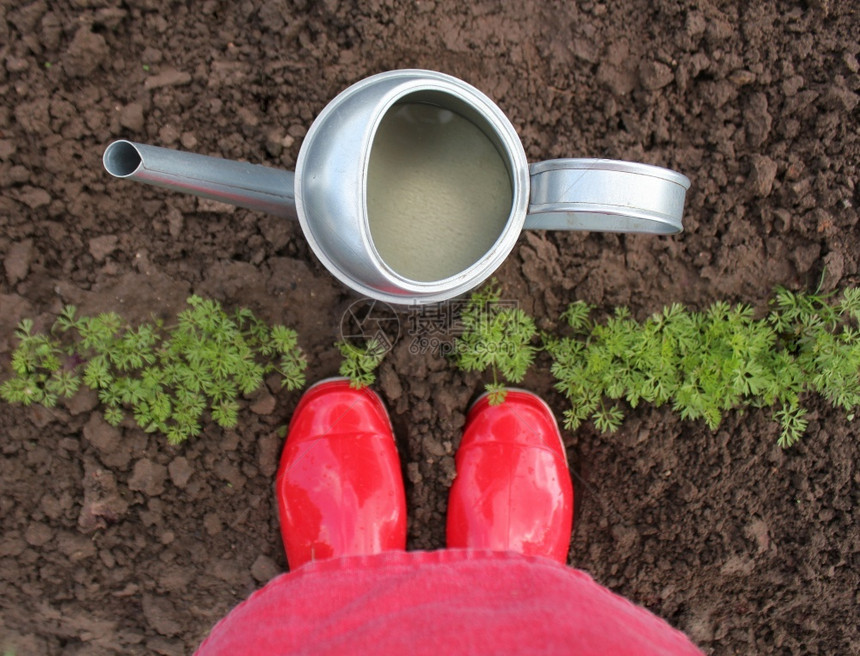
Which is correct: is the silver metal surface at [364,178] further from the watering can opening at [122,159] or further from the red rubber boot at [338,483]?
the red rubber boot at [338,483]

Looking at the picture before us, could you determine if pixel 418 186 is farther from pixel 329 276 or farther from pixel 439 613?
pixel 439 613

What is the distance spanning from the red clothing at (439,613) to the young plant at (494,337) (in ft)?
1.58

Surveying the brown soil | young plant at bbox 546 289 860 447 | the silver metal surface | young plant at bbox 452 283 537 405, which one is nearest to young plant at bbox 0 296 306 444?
the brown soil

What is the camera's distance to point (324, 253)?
1.09 m

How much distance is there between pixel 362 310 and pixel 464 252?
1.64ft

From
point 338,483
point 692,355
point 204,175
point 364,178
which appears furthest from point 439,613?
point 692,355

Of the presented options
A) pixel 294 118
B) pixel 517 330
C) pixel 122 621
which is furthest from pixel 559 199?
pixel 122 621

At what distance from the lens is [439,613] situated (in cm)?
100

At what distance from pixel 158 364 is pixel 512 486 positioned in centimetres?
94

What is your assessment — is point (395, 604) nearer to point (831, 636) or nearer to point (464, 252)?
point (464, 252)

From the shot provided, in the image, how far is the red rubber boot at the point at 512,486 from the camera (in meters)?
1.54

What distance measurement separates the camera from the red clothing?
0.94 meters

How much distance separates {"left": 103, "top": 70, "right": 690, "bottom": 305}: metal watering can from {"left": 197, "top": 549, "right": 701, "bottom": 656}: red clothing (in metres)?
0.52

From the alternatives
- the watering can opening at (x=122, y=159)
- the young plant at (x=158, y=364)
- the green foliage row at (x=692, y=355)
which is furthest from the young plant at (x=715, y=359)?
the watering can opening at (x=122, y=159)
